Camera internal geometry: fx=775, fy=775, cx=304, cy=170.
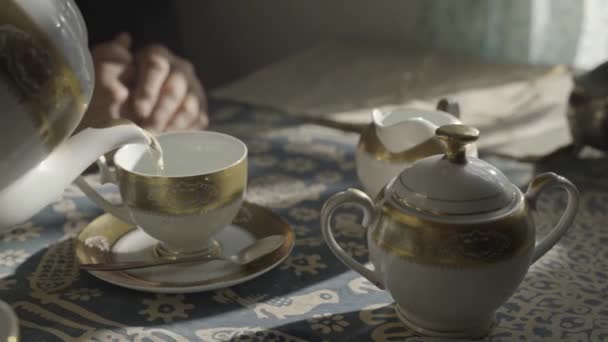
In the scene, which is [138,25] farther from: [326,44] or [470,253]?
[470,253]

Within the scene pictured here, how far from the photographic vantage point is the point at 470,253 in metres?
0.61

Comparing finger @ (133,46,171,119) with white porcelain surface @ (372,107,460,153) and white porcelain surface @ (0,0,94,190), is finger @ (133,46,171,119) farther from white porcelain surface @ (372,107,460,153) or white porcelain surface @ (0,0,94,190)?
white porcelain surface @ (0,0,94,190)

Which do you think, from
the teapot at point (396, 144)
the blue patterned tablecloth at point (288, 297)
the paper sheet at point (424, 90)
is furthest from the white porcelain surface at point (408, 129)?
the paper sheet at point (424, 90)

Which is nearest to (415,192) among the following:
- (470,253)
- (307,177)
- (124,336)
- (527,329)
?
(470,253)

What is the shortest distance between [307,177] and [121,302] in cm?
38

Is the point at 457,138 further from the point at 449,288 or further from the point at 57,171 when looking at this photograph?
the point at 57,171

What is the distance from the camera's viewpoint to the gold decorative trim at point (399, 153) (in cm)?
81

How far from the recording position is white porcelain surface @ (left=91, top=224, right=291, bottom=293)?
723 mm

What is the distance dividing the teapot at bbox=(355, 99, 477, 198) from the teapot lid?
165mm

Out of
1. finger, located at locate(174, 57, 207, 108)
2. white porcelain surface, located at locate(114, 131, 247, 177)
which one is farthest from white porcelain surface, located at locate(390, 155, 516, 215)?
finger, located at locate(174, 57, 207, 108)

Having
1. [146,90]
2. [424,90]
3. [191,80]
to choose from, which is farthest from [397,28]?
[146,90]

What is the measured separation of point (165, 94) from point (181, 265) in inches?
16.2

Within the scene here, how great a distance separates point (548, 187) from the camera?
66cm

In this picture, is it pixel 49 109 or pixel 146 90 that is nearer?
pixel 49 109
